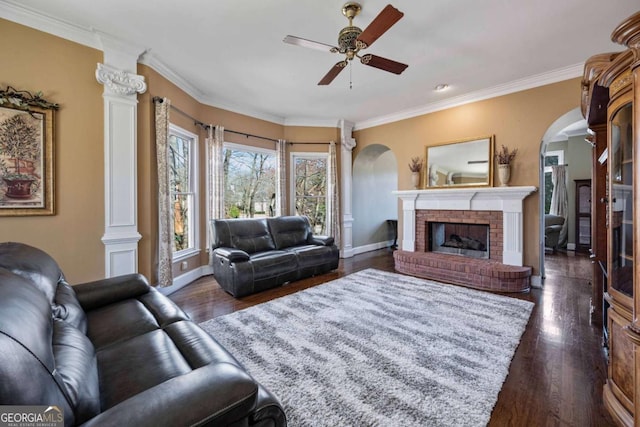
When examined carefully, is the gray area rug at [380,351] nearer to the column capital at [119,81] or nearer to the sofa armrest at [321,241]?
the sofa armrest at [321,241]

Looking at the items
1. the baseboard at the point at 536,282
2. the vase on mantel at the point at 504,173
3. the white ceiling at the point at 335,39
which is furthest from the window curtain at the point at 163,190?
the baseboard at the point at 536,282

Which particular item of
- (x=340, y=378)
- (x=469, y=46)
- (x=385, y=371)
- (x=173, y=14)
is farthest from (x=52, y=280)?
(x=469, y=46)

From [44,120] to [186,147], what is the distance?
6.00 feet

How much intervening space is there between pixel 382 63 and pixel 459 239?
11.5ft

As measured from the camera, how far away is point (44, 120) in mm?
2617

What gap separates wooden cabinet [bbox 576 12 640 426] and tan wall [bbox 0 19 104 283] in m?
4.08

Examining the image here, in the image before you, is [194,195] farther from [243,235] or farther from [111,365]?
[111,365]

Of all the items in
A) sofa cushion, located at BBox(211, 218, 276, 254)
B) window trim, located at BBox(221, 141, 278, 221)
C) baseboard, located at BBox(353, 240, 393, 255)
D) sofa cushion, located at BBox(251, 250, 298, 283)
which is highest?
window trim, located at BBox(221, 141, 278, 221)

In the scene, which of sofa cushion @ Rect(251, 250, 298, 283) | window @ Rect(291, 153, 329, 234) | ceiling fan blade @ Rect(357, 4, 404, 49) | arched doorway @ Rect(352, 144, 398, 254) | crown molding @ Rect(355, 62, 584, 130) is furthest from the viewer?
arched doorway @ Rect(352, 144, 398, 254)

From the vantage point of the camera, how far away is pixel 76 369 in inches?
39.9

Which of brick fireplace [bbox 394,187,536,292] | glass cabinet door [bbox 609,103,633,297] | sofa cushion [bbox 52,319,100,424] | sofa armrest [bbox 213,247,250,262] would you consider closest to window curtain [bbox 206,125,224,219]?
sofa armrest [bbox 213,247,250,262]

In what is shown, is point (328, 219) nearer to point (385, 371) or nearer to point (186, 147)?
point (186, 147)

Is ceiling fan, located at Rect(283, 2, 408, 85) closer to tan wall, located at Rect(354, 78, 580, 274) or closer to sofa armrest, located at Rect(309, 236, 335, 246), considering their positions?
tan wall, located at Rect(354, 78, 580, 274)

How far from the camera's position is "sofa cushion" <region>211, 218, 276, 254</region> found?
4.16 m
